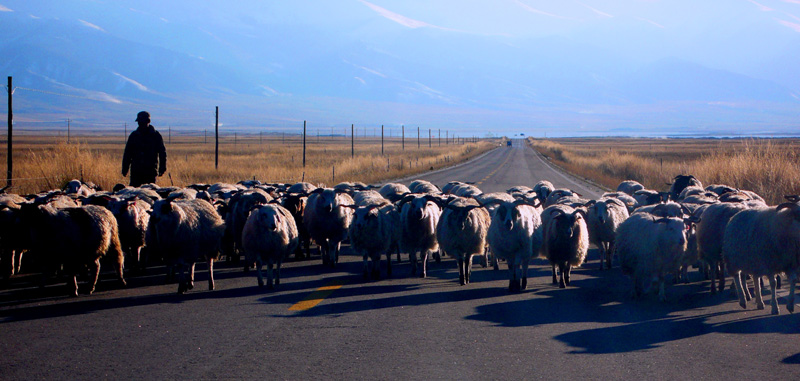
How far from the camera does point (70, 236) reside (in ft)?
36.6

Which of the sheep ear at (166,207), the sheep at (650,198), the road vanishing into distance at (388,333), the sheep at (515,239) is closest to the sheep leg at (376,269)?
the road vanishing into distance at (388,333)

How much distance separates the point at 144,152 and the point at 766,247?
534 inches

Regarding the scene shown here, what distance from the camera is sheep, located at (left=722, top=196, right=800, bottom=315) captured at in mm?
9742

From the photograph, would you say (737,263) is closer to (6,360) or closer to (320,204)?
(320,204)

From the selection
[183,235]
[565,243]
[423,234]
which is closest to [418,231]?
[423,234]

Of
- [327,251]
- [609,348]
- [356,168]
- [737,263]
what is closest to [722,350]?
[609,348]

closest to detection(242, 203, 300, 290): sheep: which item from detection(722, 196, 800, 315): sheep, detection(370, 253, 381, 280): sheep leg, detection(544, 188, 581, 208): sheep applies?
detection(370, 253, 381, 280): sheep leg

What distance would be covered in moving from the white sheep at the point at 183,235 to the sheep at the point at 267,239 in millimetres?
591

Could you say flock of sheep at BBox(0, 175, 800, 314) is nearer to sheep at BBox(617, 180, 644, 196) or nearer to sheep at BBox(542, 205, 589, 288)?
sheep at BBox(542, 205, 589, 288)

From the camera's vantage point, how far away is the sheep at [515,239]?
12.1m

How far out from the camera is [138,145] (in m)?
17.1

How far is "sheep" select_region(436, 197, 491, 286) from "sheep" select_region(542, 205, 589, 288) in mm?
1206

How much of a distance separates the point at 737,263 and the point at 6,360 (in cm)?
920

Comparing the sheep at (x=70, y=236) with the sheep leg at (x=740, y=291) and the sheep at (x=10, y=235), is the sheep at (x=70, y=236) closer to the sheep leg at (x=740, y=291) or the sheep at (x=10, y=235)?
the sheep at (x=10, y=235)
